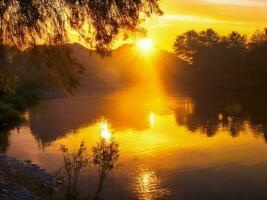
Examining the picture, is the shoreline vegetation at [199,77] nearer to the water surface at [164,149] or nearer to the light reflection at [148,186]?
the water surface at [164,149]

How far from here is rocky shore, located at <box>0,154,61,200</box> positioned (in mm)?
17344

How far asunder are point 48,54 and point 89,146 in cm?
2017

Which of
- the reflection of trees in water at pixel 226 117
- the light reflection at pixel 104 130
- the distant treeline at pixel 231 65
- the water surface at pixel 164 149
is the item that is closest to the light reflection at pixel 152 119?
the water surface at pixel 164 149

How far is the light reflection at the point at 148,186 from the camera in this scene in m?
21.0

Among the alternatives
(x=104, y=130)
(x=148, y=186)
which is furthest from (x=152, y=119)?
(x=148, y=186)

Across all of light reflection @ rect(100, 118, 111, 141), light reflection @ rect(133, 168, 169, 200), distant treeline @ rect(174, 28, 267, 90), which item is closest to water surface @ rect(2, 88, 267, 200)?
light reflection @ rect(133, 168, 169, 200)

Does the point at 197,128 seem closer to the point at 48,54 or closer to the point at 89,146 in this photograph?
the point at 89,146

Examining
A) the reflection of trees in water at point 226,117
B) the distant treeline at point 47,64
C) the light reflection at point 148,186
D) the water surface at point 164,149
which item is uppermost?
the distant treeline at point 47,64

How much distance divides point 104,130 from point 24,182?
2247cm

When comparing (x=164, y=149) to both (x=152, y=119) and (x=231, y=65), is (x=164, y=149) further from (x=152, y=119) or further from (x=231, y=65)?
(x=231, y=65)

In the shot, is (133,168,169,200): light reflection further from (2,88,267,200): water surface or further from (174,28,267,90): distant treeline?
(174,28,267,90): distant treeline

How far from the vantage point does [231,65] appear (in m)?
101

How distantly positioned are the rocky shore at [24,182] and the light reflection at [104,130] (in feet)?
43.1

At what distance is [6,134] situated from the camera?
40.1m
